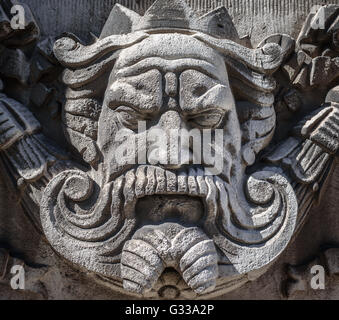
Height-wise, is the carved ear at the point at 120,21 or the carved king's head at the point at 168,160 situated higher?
the carved ear at the point at 120,21

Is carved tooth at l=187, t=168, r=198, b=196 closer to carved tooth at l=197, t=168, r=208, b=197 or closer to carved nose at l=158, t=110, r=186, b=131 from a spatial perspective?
carved tooth at l=197, t=168, r=208, b=197

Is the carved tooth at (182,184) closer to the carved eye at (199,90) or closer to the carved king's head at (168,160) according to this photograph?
the carved king's head at (168,160)

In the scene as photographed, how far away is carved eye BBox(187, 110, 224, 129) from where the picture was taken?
6.46ft

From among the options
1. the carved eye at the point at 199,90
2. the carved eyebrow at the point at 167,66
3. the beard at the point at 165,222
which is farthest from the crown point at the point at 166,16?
the beard at the point at 165,222

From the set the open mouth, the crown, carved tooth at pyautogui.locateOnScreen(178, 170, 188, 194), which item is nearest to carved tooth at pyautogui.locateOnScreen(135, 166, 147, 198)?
the open mouth

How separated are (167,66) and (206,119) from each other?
23 centimetres

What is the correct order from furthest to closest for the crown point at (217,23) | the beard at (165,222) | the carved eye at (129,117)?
the crown point at (217,23), the carved eye at (129,117), the beard at (165,222)

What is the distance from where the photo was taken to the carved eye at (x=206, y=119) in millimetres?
1969

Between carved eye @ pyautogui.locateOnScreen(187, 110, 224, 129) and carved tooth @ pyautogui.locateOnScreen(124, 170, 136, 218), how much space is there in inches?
11.1

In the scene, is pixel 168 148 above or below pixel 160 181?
above

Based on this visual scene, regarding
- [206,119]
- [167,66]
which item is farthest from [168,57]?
[206,119]

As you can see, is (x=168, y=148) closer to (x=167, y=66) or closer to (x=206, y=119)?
(x=206, y=119)

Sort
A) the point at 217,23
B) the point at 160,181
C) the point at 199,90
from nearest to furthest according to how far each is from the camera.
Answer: the point at 160,181 → the point at 199,90 → the point at 217,23

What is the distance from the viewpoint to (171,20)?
80.5 inches
